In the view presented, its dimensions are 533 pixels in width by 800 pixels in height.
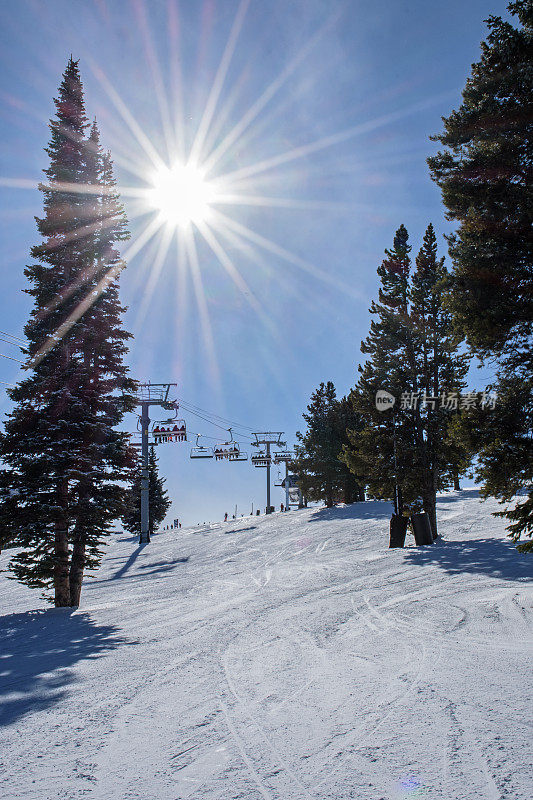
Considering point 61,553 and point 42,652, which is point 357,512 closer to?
point 61,553

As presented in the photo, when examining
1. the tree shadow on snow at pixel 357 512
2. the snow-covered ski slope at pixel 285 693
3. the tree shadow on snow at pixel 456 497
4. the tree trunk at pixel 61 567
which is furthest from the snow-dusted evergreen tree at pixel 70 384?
the tree shadow on snow at pixel 456 497

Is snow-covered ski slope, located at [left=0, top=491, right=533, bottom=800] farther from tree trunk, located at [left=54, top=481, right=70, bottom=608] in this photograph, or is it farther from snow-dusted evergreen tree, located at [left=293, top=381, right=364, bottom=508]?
snow-dusted evergreen tree, located at [left=293, top=381, right=364, bottom=508]

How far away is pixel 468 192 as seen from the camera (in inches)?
432

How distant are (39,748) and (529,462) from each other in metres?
9.26

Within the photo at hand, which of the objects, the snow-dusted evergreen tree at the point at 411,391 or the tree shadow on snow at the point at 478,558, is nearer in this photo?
the tree shadow on snow at the point at 478,558

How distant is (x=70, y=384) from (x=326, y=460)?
27.5 m

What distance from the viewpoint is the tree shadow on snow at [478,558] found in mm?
11221

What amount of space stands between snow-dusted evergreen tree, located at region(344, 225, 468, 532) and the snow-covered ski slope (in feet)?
24.7

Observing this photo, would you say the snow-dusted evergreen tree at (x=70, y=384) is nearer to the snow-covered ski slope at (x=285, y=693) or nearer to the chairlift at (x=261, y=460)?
the snow-covered ski slope at (x=285, y=693)

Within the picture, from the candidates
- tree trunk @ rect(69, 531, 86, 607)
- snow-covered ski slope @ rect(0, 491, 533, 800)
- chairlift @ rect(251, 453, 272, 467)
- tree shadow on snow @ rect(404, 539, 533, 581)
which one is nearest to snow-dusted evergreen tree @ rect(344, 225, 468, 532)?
tree shadow on snow @ rect(404, 539, 533, 581)

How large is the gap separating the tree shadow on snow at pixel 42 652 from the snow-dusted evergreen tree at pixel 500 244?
27.2ft

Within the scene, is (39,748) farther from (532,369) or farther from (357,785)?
(532,369)

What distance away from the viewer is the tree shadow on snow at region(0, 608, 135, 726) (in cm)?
539

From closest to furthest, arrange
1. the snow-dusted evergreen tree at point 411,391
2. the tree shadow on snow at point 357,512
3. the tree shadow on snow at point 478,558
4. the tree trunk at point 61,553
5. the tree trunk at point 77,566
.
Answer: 1. the tree shadow on snow at point 478,558
2. the tree trunk at point 61,553
3. the tree trunk at point 77,566
4. the snow-dusted evergreen tree at point 411,391
5. the tree shadow on snow at point 357,512
